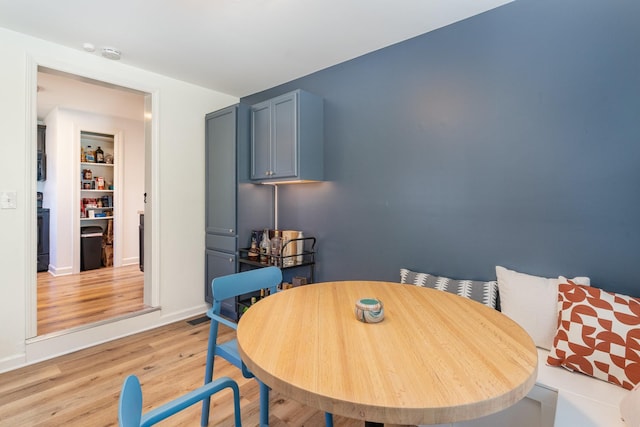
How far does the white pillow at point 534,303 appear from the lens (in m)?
1.63

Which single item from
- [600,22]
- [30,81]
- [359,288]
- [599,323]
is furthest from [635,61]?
[30,81]

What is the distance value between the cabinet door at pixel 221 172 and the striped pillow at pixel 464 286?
1852mm

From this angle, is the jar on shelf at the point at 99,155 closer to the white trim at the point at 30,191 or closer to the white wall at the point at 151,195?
the white wall at the point at 151,195

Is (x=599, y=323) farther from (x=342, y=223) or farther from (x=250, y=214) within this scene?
(x=250, y=214)

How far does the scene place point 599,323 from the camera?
1393mm

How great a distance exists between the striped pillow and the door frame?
2456mm

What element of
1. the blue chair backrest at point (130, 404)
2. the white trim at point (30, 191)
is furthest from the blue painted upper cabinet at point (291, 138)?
the blue chair backrest at point (130, 404)

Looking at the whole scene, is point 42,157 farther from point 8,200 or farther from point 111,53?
point 111,53

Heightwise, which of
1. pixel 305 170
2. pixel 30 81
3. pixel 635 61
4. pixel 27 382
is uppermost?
pixel 30 81

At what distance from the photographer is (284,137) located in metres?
2.83

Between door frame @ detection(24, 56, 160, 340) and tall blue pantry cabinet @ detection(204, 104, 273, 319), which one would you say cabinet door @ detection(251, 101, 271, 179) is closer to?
tall blue pantry cabinet @ detection(204, 104, 273, 319)

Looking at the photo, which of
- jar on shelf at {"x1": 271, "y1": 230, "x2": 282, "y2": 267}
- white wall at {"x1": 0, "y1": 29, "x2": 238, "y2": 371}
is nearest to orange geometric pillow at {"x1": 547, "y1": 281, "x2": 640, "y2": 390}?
jar on shelf at {"x1": 271, "y1": 230, "x2": 282, "y2": 267}

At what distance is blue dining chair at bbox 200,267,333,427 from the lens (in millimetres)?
1478

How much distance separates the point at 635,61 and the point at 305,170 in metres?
2.15
